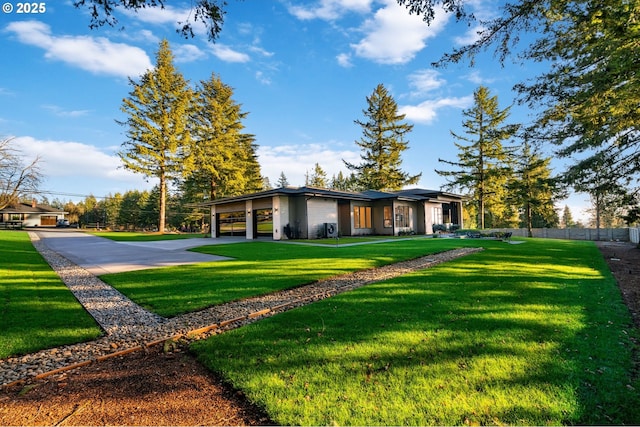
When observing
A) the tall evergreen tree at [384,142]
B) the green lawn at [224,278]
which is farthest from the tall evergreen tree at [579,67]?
the tall evergreen tree at [384,142]

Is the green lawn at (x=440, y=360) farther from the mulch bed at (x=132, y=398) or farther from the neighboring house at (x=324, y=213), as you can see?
the neighboring house at (x=324, y=213)

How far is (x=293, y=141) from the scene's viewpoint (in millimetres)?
26344

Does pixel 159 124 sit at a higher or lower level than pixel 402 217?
higher

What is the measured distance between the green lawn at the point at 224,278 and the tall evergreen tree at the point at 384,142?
999 inches

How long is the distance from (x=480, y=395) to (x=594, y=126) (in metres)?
10.2

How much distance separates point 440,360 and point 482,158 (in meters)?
30.2

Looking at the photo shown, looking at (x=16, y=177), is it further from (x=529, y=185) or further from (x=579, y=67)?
(x=529, y=185)

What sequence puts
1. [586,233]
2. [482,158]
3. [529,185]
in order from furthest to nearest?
[482,158] → [586,233] → [529,185]

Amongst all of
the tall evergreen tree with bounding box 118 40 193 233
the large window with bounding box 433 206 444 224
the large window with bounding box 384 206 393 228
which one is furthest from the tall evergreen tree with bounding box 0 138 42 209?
the large window with bounding box 433 206 444 224

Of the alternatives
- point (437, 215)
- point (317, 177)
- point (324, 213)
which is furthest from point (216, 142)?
point (317, 177)

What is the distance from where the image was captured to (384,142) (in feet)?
114

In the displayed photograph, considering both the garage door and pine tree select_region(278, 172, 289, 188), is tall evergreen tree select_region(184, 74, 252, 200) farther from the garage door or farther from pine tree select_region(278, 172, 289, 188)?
the garage door

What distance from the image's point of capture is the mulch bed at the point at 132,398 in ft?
7.10

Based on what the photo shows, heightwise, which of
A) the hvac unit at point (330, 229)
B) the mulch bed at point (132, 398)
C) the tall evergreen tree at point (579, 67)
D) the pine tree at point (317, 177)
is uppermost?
the pine tree at point (317, 177)
